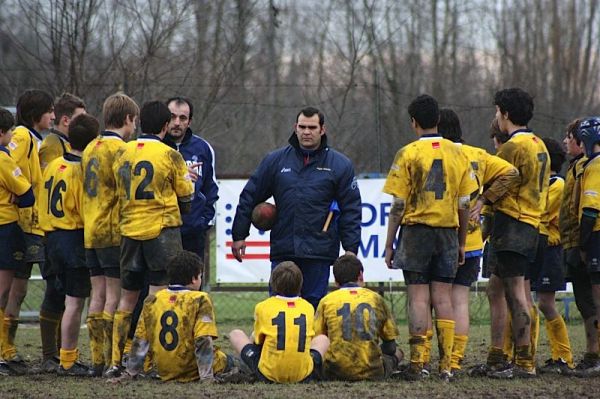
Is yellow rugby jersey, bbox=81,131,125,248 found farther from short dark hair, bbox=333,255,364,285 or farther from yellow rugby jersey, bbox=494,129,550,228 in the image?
yellow rugby jersey, bbox=494,129,550,228

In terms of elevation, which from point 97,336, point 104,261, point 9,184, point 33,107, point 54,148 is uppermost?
point 33,107

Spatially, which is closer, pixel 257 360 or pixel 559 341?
pixel 257 360

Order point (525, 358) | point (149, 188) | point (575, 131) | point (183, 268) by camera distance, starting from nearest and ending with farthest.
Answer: point (183, 268)
point (149, 188)
point (525, 358)
point (575, 131)

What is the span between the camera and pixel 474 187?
8758 millimetres

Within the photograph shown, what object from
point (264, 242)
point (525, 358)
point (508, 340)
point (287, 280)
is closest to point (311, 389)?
point (287, 280)

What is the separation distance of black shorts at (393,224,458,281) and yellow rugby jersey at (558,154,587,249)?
4.86ft

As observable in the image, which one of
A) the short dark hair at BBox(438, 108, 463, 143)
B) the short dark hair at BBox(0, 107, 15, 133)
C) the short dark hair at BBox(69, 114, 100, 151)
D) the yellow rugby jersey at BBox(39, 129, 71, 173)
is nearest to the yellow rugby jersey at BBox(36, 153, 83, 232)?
the short dark hair at BBox(69, 114, 100, 151)

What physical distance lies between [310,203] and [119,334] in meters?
1.87

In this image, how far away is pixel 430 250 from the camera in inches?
340

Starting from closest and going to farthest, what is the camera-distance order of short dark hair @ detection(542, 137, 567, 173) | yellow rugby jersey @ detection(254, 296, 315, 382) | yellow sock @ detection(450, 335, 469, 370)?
yellow rugby jersey @ detection(254, 296, 315, 382) < yellow sock @ detection(450, 335, 469, 370) < short dark hair @ detection(542, 137, 567, 173)

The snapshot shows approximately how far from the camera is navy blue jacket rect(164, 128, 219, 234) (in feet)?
31.8

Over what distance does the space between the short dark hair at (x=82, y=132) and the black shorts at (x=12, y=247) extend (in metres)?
0.90

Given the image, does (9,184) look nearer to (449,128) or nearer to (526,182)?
(449,128)

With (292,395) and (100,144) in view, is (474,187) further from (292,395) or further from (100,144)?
(100,144)
